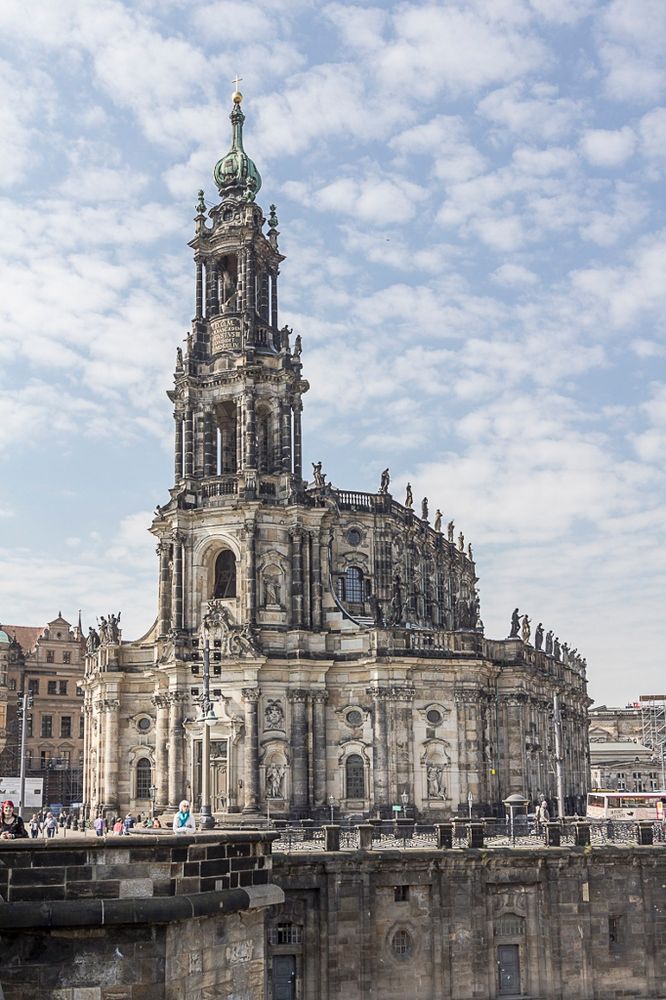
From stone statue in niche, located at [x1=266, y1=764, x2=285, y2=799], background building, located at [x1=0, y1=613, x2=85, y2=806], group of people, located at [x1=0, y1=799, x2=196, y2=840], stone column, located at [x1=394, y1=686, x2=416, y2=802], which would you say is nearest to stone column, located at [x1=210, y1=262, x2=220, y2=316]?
stone column, located at [x1=394, y1=686, x2=416, y2=802]

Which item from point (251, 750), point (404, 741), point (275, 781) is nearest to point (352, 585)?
point (404, 741)

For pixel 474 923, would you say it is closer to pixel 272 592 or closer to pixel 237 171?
pixel 272 592

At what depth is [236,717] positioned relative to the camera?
5925cm

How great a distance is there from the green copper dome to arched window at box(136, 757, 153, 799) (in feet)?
108

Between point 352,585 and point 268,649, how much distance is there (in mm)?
11584

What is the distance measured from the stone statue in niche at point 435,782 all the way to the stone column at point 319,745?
17.5 ft

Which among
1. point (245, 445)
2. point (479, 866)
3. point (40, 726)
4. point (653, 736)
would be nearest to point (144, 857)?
point (479, 866)

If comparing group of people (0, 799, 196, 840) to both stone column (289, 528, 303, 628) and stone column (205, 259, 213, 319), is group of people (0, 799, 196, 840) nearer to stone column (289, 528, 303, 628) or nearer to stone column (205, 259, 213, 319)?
stone column (289, 528, 303, 628)

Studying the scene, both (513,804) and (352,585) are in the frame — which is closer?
(513,804)

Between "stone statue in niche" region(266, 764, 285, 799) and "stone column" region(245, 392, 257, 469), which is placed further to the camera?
"stone column" region(245, 392, 257, 469)

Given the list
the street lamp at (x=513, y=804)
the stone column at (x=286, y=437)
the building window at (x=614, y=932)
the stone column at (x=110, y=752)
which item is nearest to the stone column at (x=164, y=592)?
the stone column at (x=110, y=752)

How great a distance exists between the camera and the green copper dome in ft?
231

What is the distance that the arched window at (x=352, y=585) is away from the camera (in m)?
70.1

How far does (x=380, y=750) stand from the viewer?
59031 millimetres
